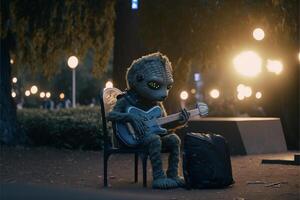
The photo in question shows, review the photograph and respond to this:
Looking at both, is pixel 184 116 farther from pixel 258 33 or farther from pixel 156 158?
pixel 258 33

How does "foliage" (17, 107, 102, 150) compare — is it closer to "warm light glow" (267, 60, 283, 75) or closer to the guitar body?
"warm light glow" (267, 60, 283, 75)

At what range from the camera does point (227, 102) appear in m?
33.5

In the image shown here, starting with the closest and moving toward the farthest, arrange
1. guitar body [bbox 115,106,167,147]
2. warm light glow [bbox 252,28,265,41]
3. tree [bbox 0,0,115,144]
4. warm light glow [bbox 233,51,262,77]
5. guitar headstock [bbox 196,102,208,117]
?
guitar body [bbox 115,106,167,147] → guitar headstock [bbox 196,102,208,117] → warm light glow [bbox 252,28,265,41] → tree [bbox 0,0,115,144] → warm light glow [bbox 233,51,262,77]

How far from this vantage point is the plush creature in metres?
10.3

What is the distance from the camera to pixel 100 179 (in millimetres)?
11680

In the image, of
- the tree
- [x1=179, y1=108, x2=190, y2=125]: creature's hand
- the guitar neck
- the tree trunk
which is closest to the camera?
the guitar neck

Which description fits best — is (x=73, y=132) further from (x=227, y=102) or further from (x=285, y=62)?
(x=227, y=102)

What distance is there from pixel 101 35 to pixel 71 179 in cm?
860

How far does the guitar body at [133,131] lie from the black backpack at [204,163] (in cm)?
52

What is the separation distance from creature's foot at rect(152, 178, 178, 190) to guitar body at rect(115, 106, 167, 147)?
2.04ft

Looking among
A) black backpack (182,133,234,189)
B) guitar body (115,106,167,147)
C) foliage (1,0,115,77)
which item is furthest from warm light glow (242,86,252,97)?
black backpack (182,133,234,189)

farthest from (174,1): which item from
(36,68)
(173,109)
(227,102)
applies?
(227,102)

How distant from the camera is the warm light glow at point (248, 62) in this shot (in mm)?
20203

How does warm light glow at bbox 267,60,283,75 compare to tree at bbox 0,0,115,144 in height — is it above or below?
below
